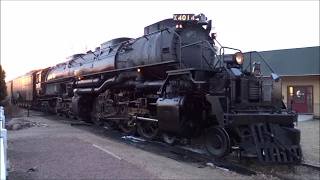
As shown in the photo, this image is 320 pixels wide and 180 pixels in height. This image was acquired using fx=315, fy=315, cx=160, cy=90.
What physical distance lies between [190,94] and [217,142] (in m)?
1.70

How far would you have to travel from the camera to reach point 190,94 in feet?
30.2

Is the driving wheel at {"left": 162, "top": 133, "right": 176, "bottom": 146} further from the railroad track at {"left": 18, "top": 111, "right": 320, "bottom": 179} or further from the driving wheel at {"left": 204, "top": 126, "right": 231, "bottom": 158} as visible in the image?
the driving wheel at {"left": 204, "top": 126, "right": 231, "bottom": 158}

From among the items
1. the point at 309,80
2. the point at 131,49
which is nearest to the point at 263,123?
the point at 131,49

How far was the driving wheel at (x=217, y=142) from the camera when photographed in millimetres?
7859

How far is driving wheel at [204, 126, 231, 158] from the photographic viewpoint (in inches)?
309

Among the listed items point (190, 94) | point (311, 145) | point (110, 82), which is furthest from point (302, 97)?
point (190, 94)

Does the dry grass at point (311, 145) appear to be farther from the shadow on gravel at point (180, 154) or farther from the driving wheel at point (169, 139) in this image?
the driving wheel at point (169, 139)

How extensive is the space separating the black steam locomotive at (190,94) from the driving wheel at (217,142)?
25mm

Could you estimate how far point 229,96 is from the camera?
8.13 meters

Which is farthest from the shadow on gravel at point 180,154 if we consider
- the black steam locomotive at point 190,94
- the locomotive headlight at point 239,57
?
the locomotive headlight at point 239,57

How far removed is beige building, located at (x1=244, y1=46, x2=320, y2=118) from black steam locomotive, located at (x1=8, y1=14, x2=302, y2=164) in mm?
15058

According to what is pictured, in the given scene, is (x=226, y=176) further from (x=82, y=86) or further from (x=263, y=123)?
(x=82, y=86)

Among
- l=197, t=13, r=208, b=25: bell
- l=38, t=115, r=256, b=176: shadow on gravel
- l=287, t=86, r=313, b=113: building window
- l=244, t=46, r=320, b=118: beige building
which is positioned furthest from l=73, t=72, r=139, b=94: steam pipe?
l=287, t=86, r=313, b=113: building window

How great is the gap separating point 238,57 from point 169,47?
7.24 ft
